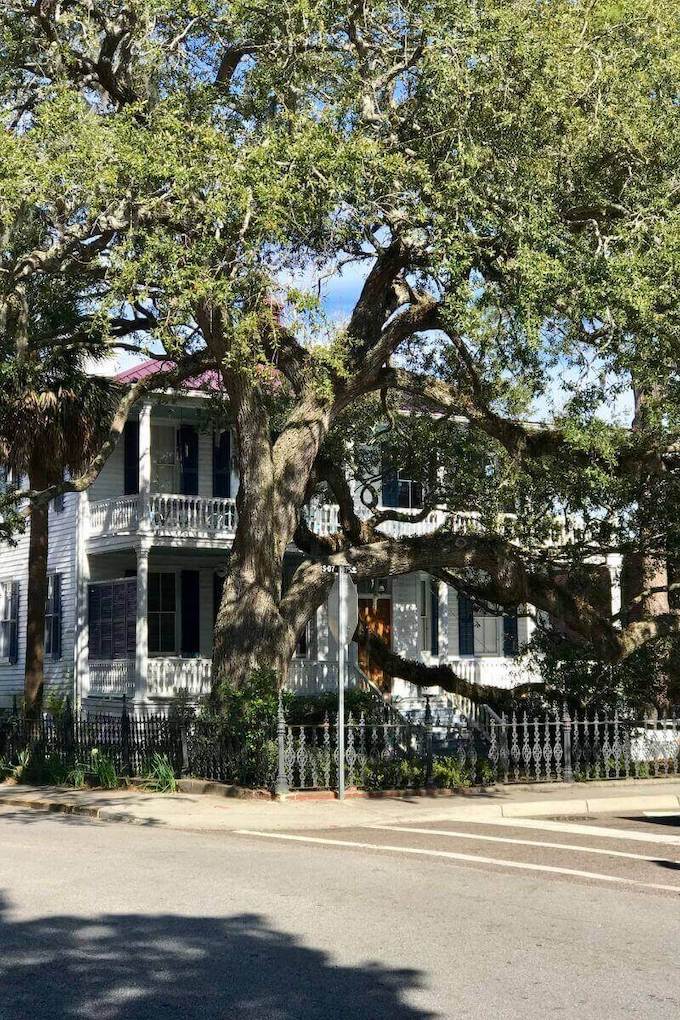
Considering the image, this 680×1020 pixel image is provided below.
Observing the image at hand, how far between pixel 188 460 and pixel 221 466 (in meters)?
0.91

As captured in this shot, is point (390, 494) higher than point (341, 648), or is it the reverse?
point (390, 494)

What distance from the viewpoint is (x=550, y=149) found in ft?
59.3

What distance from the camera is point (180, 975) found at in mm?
7363

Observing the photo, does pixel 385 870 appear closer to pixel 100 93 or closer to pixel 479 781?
pixel 479 781

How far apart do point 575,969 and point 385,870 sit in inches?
172

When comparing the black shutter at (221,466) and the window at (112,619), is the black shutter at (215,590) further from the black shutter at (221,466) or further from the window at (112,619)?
the window at (112,619)

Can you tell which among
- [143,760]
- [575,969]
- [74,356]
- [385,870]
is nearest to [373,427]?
[74,356]

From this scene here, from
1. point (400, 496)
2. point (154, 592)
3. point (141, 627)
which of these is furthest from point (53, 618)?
point (400, 496)

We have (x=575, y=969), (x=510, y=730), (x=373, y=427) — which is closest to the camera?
(x=575, y=969)

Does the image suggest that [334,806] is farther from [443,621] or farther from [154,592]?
[443,621]

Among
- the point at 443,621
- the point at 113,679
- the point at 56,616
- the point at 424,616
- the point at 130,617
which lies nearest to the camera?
A: the point at 113,679

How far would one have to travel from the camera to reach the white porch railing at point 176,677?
94.3ft

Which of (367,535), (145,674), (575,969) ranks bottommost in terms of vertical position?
(575,969)

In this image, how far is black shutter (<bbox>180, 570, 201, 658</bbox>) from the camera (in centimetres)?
3123
